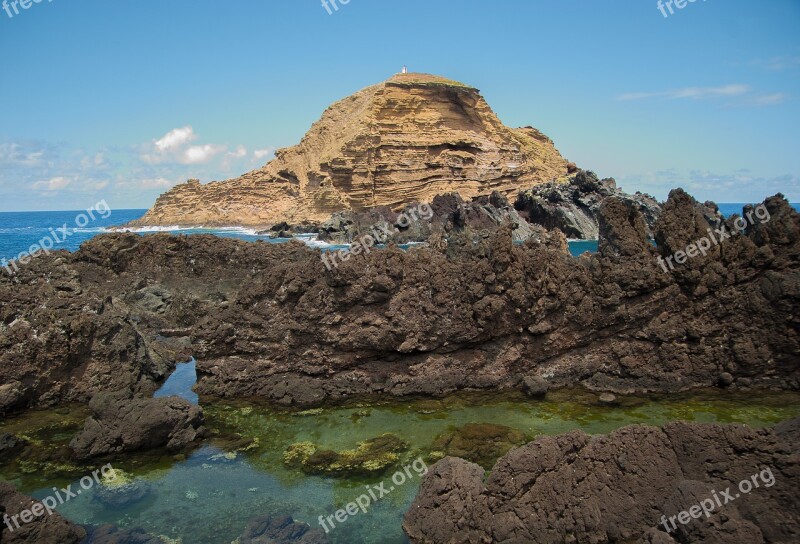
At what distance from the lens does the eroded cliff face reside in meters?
80.4

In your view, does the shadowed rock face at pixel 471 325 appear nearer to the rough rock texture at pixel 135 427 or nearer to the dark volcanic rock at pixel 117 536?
the rough rock texture at pixel 135 427

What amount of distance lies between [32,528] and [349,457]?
5047 mm

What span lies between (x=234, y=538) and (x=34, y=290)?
10202 millimetres

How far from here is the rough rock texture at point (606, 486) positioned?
7.51m

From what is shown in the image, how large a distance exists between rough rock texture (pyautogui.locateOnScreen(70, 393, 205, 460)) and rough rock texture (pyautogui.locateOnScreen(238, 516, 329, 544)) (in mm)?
3601

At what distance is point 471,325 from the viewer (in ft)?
46.9

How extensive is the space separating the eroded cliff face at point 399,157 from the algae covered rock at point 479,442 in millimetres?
68823

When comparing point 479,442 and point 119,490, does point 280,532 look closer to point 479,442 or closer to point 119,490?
point 119,490

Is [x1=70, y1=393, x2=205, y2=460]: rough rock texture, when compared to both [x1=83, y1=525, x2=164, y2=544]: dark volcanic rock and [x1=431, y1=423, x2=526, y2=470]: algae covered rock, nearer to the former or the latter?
[x1=83, y1=525, x2=164, y2=544]: dark volcanic rock

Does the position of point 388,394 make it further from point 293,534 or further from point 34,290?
point 34,290

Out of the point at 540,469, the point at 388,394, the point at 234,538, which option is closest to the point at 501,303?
the point at 388,394

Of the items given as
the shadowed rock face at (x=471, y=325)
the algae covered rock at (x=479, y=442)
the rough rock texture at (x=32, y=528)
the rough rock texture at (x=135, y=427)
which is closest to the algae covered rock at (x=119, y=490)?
the rough rock texture at (x=135, y=427)

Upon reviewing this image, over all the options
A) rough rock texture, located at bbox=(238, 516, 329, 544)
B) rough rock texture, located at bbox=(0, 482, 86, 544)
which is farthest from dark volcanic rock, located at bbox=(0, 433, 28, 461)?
rough rock texture, located at bbox=(238, 516, 329, 544)

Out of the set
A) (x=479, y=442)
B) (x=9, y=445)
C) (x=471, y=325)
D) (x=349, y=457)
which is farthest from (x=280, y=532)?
(x=471, y=325)
